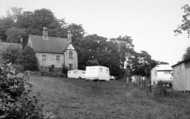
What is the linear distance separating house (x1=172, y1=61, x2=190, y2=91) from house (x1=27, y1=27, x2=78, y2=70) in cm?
2253

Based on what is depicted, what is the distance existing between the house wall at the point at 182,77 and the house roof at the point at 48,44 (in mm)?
23930

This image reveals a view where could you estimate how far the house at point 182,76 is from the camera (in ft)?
76.8

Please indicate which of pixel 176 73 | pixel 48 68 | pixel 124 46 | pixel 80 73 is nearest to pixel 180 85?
pixel 176 73

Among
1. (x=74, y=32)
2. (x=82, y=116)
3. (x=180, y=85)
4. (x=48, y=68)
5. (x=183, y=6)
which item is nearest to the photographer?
(x=82, y=116)

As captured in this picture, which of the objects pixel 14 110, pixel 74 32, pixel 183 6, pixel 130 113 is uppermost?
pixel 74 32

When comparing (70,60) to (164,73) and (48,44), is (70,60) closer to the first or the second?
Answer: (48,44)

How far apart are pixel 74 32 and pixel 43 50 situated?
2051 centimetres

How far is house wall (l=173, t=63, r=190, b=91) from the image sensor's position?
23522 millimetres

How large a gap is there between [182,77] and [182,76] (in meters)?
0.12

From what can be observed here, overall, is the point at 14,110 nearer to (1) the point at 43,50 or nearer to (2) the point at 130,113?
(2) the point at 130,113

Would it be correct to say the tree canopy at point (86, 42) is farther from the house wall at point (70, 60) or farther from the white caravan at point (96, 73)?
the white caravan at point (96, 73)

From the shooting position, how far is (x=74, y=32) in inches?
2438

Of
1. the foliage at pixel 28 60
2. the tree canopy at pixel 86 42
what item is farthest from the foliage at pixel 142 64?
the foliage at pixel 28 60

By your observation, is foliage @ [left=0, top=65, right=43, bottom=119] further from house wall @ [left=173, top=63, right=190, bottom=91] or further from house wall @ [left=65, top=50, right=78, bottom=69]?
house wall @ [left=65, top=50, right=78, bottom=69]
